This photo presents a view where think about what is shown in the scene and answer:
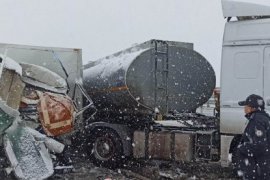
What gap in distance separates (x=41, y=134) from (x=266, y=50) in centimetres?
430

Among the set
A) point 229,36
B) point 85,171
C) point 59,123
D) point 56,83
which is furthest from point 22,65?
point 229,36

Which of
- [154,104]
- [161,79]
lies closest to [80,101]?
[154,104]

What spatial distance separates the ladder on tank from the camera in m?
10.6

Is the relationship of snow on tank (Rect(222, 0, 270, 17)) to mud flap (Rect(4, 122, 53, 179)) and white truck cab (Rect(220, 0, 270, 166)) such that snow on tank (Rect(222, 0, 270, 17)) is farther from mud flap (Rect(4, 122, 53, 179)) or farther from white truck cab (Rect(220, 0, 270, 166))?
mud flap (Rect(4, 122, 53, 179))

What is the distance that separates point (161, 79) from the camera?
35.0 ft

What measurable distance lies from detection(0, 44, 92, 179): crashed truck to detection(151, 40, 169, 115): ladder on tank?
1612mm

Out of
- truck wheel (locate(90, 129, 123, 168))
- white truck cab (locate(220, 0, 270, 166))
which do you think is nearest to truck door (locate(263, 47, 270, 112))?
white truck cab (locate(220, 0, 270, 166))

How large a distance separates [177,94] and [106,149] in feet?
6.71

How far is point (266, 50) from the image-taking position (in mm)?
8867

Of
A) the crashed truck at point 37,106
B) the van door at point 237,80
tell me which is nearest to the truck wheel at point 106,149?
the crashed truck at point 37,106

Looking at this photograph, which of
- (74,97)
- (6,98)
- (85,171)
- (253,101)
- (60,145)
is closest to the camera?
(253,101)

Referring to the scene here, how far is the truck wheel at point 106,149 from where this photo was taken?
11039 mm

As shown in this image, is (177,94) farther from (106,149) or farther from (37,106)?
(37,106)

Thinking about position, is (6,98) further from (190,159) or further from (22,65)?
(190,159)
